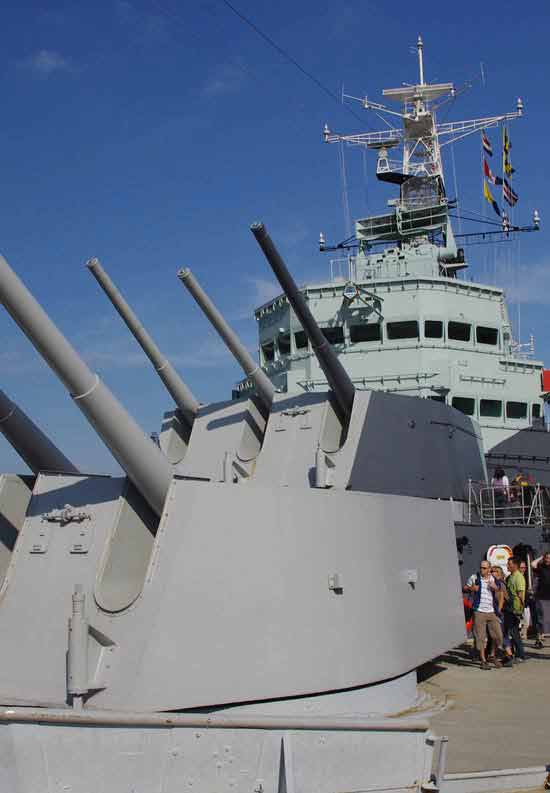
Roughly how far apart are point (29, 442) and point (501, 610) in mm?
4554

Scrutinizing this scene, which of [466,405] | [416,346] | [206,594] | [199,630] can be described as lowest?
[199,630]

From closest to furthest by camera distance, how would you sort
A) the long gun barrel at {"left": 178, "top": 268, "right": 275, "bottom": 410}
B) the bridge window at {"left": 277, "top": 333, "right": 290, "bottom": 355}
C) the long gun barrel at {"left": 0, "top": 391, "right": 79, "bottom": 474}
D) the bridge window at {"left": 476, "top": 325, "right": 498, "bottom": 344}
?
1. the long gun barrel at {"left": 0, "top": 391, "right": 79, "bottom": 474}
2. the long gun barrel at {"left": 178, "top": 268, "right": 275, "bottom": 410}
3. the bridge window at {"left": 277, "top": 333, "right": 290, "bottom": 355}
4. the bridge window at {"left": 476, "top": 325, "right": 498, "bottom": 344}

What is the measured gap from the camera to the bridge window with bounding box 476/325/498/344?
14.8 meters

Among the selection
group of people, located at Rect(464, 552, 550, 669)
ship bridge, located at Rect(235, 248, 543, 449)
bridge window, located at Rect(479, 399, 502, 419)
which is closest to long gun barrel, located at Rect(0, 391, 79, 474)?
group of people, located at Rect(464, 552, 550, 669)

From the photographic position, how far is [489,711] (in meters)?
6.00

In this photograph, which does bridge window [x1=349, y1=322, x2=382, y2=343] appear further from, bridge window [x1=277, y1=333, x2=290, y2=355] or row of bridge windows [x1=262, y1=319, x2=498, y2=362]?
bridge window [x1=277, y1=333, x2=290, y2=355]

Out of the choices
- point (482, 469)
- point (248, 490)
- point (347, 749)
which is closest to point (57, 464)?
point (248, 490)

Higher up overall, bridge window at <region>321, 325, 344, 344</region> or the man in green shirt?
bridge window at <region>321, 325, 344, 344</region>

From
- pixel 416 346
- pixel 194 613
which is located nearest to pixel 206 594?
pixel 194 613

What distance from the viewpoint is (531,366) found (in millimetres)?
14906

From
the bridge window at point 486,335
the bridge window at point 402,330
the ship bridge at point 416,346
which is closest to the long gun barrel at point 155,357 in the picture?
the ship bridge at point 416,346

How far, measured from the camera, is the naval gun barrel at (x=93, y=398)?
14.1 feet

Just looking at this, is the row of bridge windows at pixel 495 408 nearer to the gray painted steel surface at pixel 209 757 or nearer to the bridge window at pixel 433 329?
the bridge window at pixel 433 329

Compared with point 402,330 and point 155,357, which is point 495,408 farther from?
point 155,357
